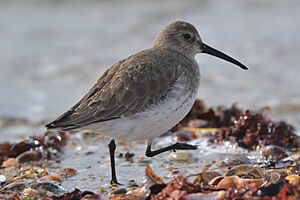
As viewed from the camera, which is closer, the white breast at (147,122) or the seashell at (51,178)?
the white breast at (147,122)

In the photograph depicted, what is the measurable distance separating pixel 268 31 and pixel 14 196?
829 centimetres

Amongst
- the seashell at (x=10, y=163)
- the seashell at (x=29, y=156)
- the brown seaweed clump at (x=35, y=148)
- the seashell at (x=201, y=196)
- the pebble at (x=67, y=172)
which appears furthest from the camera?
the brown seaweed clump at (x=35, y=148)

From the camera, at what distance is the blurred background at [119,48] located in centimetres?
963

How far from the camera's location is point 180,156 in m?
6.48

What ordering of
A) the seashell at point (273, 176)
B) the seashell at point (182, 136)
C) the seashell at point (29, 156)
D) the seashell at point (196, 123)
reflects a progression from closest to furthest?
the seashell at point (273, 176) → the seashell at point (29, 156) → the seashell at point (182, 136) → the seashell at point (196, 123)

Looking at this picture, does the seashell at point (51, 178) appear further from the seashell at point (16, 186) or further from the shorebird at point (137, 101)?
the shorebird at point (137, 101)

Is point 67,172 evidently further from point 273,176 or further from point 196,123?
point 196,123

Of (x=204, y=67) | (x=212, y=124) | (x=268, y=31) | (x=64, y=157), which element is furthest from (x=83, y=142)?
(x=268, y=31)

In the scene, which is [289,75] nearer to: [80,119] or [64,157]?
[64,157]

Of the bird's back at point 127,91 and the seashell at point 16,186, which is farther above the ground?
the bird's back at point 127,91

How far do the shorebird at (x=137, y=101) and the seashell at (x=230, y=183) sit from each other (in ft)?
2.51

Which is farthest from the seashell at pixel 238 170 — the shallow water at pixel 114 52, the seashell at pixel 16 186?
the seashell at pixel 16 186

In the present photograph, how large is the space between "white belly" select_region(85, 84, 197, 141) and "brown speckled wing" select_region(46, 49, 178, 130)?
0.05m

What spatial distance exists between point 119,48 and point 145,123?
729cm
